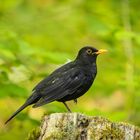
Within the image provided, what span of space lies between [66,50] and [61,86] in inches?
191

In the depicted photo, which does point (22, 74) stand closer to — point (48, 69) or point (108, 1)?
point (48, 69)

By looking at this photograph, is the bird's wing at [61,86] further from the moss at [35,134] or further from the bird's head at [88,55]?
the moss at [35,134]

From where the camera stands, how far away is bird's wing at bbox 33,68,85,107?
834 cm

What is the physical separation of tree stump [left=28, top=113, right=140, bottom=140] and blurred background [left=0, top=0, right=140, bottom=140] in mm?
1307

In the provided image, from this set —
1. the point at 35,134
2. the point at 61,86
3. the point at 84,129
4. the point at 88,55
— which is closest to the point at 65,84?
the point at 61,86

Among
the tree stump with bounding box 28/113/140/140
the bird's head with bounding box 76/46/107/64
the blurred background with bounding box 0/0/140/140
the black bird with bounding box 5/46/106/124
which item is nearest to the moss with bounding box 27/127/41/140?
the tree stump with bounding box 28/113/140/140

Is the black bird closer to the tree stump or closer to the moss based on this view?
the moss

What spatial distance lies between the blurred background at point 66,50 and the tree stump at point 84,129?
131 centimetres

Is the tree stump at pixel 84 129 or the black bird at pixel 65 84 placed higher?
the black bird at pixel 65 84

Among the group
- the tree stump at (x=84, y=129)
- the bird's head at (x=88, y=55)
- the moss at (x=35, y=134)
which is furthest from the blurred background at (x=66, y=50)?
the tree stump at (x=84, y=129)

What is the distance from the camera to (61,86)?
8523mm

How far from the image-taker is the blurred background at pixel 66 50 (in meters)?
9.17

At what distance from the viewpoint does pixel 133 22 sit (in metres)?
11.4

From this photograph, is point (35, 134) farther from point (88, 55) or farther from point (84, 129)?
point (88, 55)
